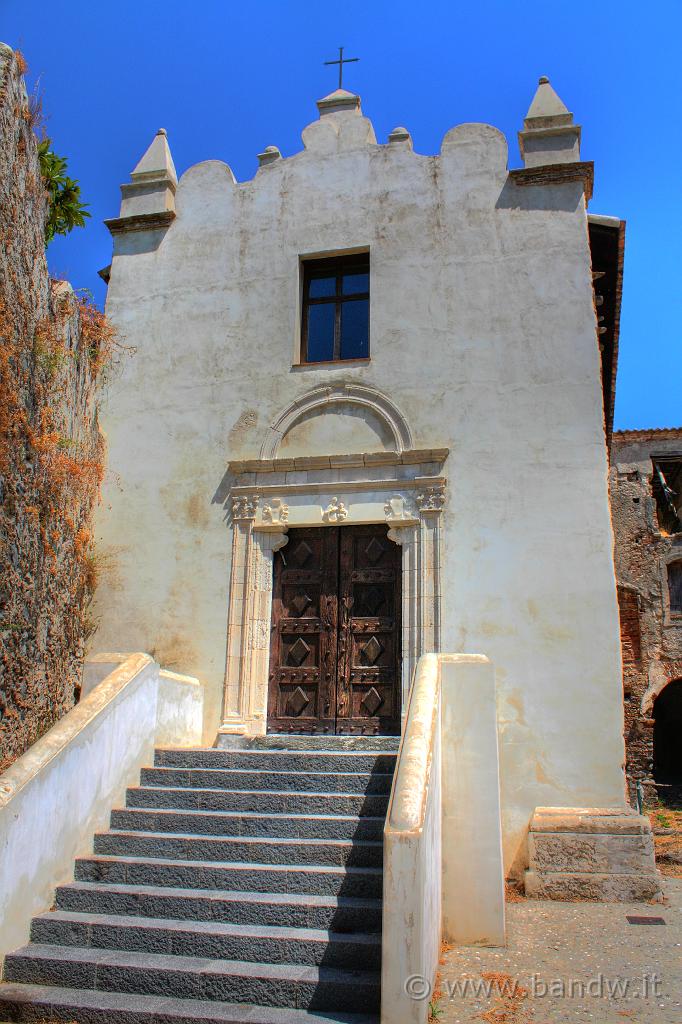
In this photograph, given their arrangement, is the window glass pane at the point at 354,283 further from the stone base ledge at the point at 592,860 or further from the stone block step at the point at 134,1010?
the stone block step at the point at 134,1010

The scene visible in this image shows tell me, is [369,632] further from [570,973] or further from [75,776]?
[570,973]

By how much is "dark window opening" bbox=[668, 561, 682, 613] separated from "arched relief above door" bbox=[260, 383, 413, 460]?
13672mm

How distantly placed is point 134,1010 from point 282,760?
250cm

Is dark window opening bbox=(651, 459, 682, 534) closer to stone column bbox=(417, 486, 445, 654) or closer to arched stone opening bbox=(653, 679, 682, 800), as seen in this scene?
arched stone opening bbox=(653, 679, 682, 800)

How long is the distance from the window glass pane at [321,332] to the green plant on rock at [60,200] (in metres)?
2.89

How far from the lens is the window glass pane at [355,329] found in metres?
9.12

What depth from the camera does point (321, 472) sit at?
860cm

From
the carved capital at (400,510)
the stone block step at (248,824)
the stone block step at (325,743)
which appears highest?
the carved capital at (400,510)

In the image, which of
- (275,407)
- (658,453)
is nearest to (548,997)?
(275,407)

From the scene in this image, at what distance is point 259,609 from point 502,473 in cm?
286

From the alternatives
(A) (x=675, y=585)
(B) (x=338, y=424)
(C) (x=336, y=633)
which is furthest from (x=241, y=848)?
(A) (x=675, y=585)

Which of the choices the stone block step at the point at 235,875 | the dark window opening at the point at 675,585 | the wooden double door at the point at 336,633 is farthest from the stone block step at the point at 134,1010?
the dark window opening at the point at 675,585

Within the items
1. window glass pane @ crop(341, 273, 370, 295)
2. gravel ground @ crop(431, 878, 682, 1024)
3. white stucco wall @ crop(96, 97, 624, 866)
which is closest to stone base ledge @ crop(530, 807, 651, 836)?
white stucco wall @ crop(96, 97, 624, 866)

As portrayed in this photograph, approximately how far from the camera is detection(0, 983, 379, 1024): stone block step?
13.4 ft
